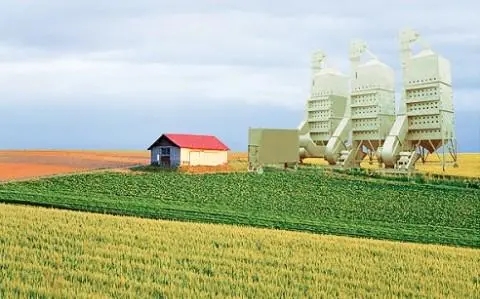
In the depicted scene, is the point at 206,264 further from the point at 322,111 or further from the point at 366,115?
the point at 322,111

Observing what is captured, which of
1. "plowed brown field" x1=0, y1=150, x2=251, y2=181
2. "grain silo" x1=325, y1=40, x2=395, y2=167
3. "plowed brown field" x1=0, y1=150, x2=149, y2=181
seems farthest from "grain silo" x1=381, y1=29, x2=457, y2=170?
"plowed brown field" x1=0, y1=150, x2=149, y2=181

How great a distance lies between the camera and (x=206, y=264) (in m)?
14.0

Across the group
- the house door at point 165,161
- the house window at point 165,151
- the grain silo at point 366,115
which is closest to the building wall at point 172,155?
the house window at point 165,151

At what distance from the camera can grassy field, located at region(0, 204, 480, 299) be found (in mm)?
11633

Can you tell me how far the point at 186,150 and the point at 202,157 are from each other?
1649 mm

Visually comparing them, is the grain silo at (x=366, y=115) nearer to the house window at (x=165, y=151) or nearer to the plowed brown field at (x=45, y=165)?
the house window at (x=165, y=151)

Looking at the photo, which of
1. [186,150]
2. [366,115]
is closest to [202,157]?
[186,150]

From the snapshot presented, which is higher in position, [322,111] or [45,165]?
[322,111]

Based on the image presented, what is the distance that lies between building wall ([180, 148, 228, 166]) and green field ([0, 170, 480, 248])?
2680 millimetres

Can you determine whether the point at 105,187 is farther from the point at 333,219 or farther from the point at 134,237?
the point at 134,237

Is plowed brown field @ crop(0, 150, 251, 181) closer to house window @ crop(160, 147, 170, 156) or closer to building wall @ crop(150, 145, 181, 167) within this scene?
building wall @ crop(150, 145, 181, 167)

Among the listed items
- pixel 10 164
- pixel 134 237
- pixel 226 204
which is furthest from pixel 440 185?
pixel 10 164

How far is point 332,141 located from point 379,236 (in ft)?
84.7

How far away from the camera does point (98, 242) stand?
636 inches
